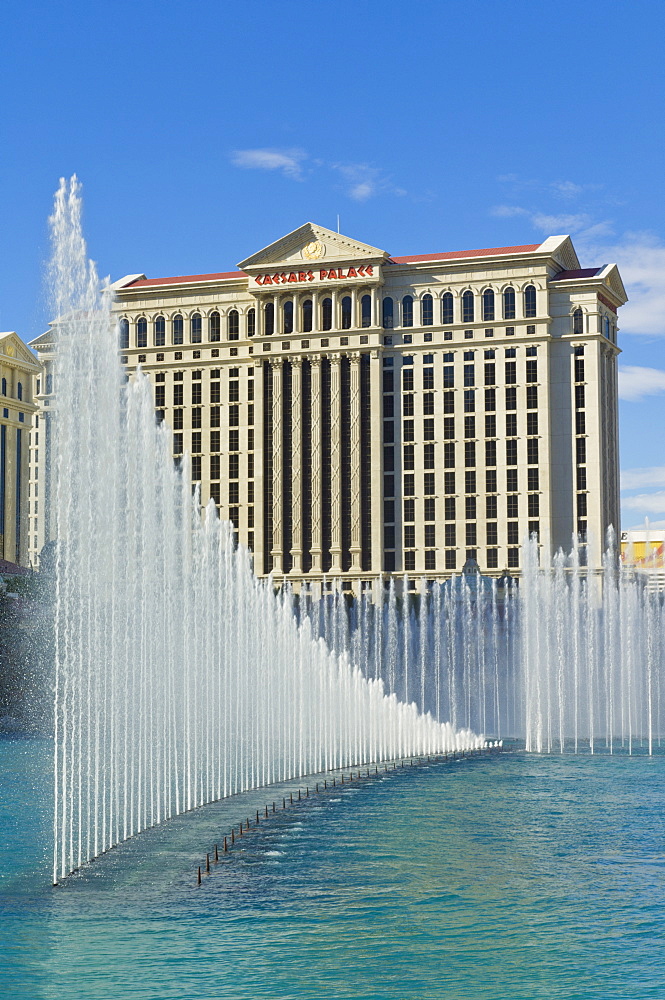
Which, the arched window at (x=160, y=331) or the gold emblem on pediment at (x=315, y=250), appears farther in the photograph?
the arched window at (x=160, y=331)

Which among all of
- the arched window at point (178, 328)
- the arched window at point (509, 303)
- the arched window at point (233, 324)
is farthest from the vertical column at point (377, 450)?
the arched window at point (178, 328)

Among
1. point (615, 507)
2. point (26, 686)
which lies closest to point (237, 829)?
point (26, 686)

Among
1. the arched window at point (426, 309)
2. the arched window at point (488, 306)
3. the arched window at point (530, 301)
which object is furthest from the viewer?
the arched window at point (426, 309)

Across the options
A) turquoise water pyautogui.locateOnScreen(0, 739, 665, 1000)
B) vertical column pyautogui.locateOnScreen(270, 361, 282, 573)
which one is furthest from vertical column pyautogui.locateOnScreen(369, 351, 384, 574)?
turquoise water pyautogui.locateOnScreen(0, 739, 665, 1000)

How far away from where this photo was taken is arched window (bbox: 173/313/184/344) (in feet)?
390

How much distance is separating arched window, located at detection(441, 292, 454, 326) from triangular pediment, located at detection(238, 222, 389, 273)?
631 centimetres

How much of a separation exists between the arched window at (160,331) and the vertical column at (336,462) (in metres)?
16.9

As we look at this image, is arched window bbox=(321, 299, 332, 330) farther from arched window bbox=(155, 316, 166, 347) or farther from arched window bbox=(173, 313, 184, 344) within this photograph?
arched window bbox=(155, 316, 166, 347)

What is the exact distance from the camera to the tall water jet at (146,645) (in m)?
26.5

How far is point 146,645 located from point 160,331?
293 feet

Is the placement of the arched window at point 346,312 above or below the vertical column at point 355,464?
above

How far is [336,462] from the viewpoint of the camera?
368 ft

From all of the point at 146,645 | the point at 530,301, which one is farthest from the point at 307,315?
the point at 146,645

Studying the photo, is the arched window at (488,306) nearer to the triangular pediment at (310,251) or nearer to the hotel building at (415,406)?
the hotel building at (415,406)
